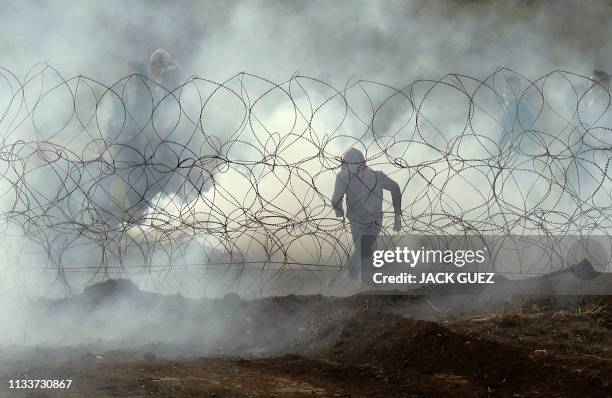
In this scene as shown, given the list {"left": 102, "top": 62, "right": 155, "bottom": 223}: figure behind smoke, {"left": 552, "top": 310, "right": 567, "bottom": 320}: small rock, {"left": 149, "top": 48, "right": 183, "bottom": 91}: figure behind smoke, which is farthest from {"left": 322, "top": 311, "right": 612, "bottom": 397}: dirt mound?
{"left": 149, "top": 48, "right": 183, "bottom": 91}: figure behind smoke

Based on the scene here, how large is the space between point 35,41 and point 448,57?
24.1ft

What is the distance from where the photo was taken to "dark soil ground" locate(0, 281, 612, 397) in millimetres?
4918

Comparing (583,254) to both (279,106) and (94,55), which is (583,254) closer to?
(279,106)

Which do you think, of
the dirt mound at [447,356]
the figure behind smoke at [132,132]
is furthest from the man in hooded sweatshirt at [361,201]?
the dirt mound at [447,356]

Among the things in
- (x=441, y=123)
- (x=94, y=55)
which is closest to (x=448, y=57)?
(x=441, y=123)

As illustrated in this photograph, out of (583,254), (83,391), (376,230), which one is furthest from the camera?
(583,254)

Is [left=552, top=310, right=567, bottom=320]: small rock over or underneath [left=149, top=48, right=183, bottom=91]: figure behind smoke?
underneath

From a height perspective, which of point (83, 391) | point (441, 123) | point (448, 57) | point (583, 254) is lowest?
point (83, 391)

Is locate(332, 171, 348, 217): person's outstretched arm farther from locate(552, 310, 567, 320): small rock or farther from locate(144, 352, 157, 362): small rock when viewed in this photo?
locate(144, 352, 157, 362): small rock

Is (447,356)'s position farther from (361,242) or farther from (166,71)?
(166,71)

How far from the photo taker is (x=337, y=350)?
638 centimetres

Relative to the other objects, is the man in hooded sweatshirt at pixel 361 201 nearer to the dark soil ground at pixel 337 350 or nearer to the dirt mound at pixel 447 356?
the dark soil ground at pixel 337 350

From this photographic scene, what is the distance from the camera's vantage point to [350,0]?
54.3 feet

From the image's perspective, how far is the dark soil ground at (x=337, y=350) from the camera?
16.1 ft
